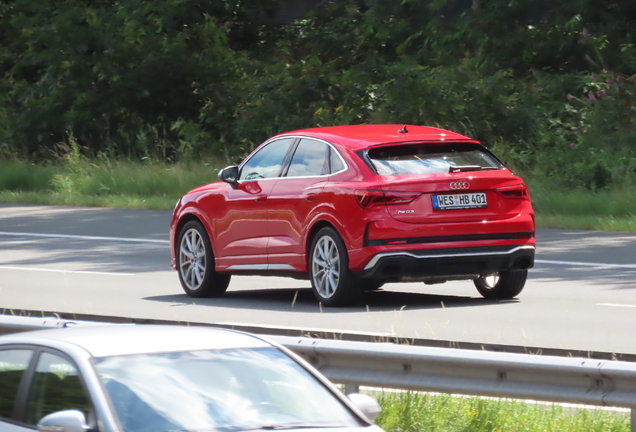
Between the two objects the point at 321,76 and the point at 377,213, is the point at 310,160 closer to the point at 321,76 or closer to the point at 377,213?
the point at 377,213

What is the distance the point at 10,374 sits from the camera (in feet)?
17.4

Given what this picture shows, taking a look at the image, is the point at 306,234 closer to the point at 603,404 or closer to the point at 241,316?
the point at 241,316

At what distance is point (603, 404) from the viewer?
6.06 meters

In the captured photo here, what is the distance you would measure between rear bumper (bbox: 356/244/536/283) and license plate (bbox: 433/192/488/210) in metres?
0.35

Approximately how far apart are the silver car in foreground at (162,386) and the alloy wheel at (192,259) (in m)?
7.93

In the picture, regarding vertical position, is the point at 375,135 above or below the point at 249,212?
above

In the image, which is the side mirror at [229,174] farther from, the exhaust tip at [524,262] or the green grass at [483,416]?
the green grass at [483,416]

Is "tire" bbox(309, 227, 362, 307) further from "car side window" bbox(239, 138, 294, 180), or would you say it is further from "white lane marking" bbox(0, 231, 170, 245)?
"white lane marking" bbox(0, 231, 170, 245)

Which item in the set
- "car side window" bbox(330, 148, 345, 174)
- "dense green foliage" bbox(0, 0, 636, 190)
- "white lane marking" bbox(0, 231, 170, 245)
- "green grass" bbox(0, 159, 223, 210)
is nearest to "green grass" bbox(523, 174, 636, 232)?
"dense green foliage" bbox(0, 0, 636, 190)

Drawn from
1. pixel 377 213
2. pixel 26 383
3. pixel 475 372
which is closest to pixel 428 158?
pixel 377 213

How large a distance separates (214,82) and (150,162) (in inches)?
272

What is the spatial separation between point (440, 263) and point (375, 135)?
4.68 ft

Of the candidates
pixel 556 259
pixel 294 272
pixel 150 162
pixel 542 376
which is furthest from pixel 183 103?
pixel 542 376

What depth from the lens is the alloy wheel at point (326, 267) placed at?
461 inches
